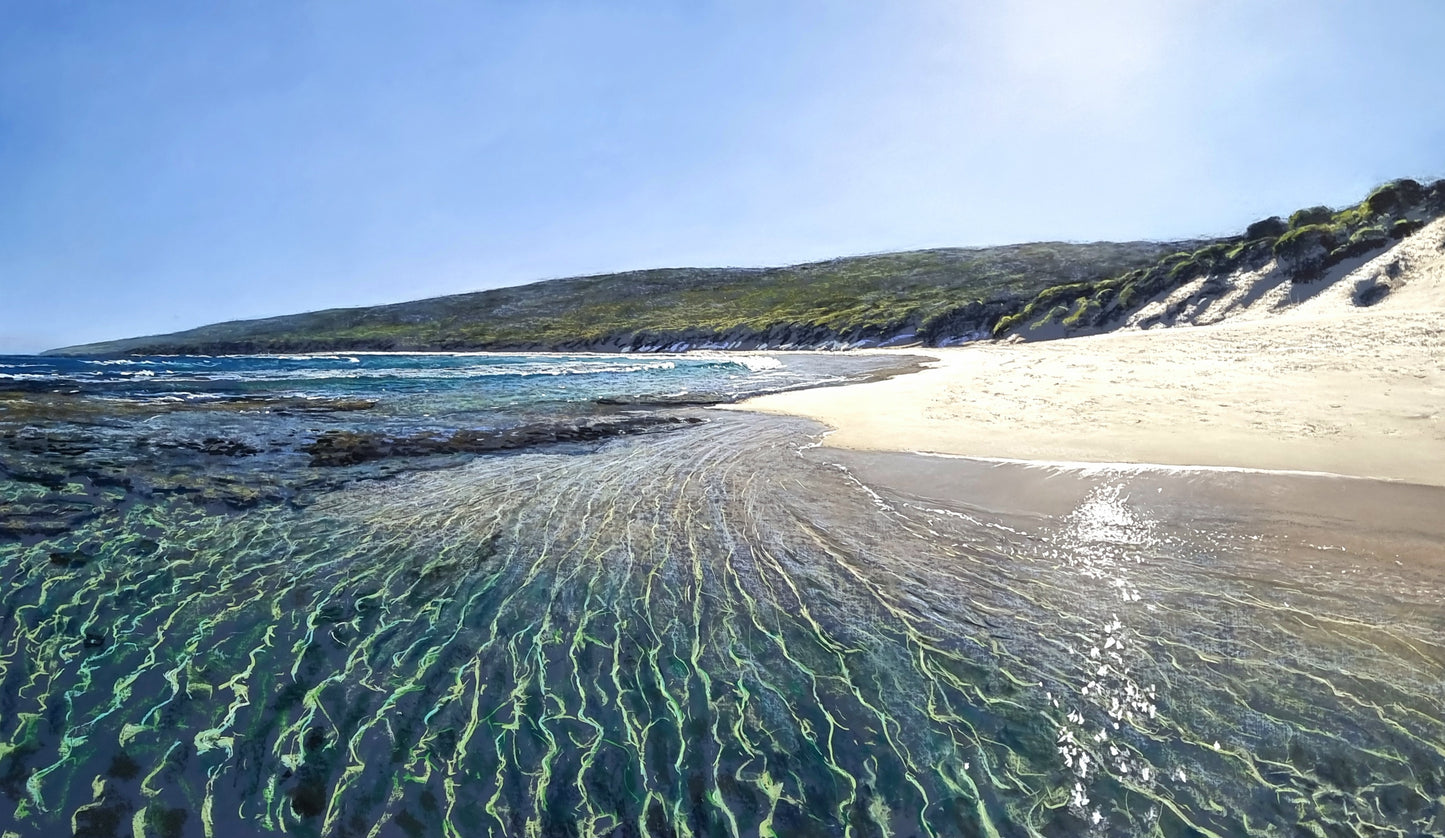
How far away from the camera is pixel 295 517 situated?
29.8ft

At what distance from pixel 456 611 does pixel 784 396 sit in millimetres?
18386

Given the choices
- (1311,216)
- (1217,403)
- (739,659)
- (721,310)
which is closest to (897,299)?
(721,310)

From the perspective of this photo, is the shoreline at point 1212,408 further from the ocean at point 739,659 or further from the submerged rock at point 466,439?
the submerged rock at point 466,439

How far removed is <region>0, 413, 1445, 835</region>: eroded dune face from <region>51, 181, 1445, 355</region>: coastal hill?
31.9 meters

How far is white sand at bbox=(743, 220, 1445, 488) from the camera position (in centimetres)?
989

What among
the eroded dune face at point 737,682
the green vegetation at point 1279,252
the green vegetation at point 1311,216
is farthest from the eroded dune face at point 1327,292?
the eroded dune face at point 737,682

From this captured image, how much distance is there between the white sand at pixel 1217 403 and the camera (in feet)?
32.4

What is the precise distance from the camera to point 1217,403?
43.9 feet

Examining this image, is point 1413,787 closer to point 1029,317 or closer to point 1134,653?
point 1134,653

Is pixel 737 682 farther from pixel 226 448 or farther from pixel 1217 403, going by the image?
pixel 226 448

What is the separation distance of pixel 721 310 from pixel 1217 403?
109422 millimetres

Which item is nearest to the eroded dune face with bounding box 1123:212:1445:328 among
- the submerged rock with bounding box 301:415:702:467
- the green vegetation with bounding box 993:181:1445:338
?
the green vegetation with bounding box 993:181:1445:338

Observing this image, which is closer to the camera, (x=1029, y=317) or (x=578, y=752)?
(x=578, y=752)

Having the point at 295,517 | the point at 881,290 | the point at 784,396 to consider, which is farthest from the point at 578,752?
the point at 881,290
